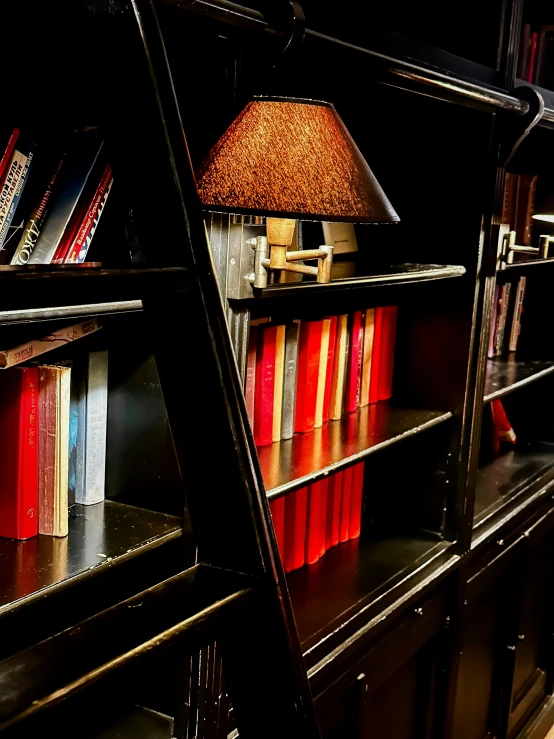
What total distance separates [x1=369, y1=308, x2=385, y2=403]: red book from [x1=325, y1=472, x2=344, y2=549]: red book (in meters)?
0.23

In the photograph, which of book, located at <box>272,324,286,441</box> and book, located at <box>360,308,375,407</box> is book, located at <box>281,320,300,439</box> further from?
book, located at <box>360,308,375,407</box>

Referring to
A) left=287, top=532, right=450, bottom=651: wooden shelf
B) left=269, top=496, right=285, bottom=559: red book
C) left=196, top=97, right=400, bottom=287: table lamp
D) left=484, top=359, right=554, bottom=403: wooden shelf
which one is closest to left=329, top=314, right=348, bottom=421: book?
left=269, top=496, right=285, bottom=559: red book

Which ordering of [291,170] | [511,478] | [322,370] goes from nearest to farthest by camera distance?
[291,170] < [322,370] < [511,478]

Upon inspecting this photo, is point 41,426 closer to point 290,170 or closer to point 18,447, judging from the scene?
point 18,447

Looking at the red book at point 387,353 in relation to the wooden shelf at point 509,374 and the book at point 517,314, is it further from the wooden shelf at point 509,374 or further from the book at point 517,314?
the book at point 517,314

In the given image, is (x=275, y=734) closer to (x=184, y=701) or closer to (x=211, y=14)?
(x=184, y=701)

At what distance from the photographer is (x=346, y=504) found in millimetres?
2158

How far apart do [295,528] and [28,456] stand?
87 centimetres

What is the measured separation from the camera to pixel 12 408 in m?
1.23

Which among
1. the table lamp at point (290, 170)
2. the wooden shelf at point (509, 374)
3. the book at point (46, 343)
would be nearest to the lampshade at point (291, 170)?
the table lamp at point (290, 170)

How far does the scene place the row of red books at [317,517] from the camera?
1931 millimetres

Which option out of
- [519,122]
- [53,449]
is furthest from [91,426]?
[519,122]

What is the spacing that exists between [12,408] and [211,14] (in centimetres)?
62

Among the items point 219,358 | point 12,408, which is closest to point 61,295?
point 219,358
